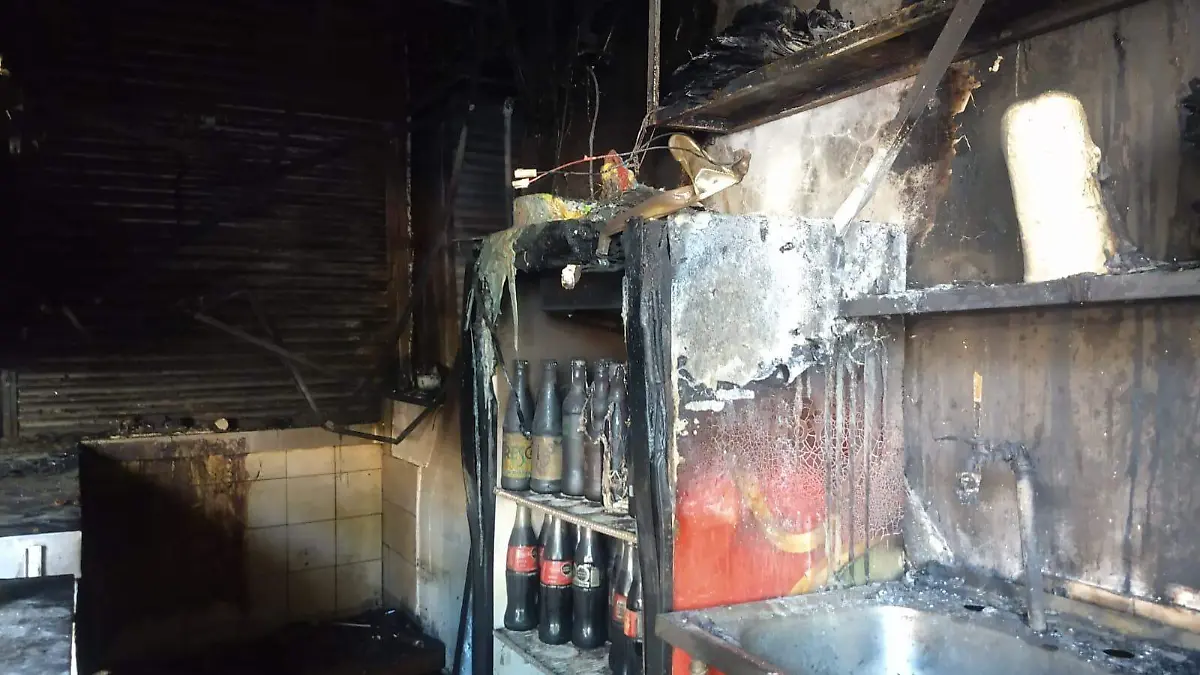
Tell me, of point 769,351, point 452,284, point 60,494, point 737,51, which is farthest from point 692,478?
point 60,494

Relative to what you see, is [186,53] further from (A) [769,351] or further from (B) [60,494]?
(A) [769,351]

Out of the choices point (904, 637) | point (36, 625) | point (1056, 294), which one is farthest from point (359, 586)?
point (1056, 294)

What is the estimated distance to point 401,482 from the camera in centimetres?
336

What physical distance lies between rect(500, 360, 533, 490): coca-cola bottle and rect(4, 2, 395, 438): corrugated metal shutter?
4.70 feet

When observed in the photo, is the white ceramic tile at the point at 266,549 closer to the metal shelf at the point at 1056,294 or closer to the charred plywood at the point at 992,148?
the charred plywood at the point at 992,148

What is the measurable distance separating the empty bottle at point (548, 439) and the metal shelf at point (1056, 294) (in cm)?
87

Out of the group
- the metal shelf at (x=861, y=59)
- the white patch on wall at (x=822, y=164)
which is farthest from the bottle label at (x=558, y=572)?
the metal shelf at (x=861, y=59)

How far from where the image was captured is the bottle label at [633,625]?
1.84m

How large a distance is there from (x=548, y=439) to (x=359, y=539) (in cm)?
175

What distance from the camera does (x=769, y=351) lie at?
63.3 inches

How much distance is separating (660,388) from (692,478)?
171 millimetres

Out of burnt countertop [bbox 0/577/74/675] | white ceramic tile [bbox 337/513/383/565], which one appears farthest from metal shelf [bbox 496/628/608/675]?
white ceramic tile [bbox 337/513/383/565]

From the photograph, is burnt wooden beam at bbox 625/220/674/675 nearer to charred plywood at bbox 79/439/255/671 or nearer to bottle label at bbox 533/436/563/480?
bottle label at bbox 533/436/563/480

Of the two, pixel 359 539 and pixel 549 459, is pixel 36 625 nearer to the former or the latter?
pixel 549 459
